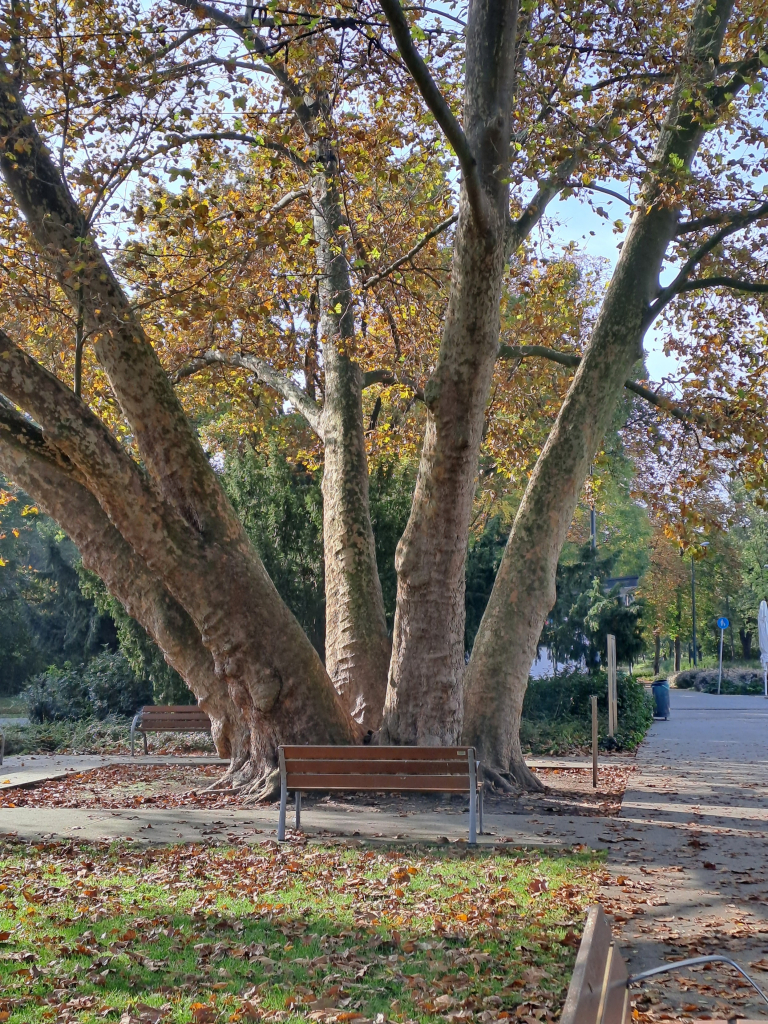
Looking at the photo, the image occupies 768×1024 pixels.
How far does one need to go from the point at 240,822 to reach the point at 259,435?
15.0m

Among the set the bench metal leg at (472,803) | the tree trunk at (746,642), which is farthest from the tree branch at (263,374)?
the tree trunk at (746,642)

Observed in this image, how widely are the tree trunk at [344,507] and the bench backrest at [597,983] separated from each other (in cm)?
957

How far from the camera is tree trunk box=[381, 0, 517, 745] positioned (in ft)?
34.4

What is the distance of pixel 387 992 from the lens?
185 inches

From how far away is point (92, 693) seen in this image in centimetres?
2217

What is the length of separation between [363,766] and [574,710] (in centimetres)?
1283

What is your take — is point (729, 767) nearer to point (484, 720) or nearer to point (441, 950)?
point (484, 720)

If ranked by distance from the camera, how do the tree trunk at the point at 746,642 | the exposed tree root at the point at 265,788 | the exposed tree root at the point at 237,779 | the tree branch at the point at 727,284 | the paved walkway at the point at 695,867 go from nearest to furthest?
the paved walkway at the point at 695,867 < the exposed tree root at the point at 265,788 < the exposed tree root at the point at 237,779 < the tree branch at the point at 727,284 < the tree trunk at the point at 746,642

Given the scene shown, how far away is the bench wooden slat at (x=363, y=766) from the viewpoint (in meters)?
9.05

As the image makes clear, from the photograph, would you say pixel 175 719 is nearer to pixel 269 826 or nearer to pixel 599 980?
pixel 269 826

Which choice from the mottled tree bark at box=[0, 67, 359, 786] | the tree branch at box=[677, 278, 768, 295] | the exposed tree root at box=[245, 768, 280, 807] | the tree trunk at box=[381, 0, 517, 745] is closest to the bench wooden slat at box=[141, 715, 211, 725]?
the mottled tree bark at box=[0, 67, 359, 786]

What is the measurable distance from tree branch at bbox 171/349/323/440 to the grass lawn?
7974mm

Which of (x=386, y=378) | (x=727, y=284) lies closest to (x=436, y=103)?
(x=727, y=284)

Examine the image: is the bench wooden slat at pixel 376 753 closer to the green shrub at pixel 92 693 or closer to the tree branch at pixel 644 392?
the tree branch at pixel 644 392
